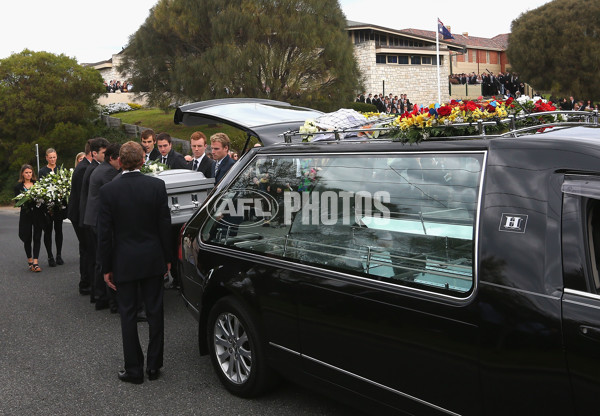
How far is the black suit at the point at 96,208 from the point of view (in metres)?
7.39

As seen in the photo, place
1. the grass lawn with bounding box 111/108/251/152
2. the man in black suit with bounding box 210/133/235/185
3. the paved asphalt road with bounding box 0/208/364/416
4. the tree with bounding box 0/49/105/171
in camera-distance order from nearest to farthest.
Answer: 1. the paved asphalt road with bounding box 0/208/364/416
2. the man in black suit with bounding box 210/133/235/185
3. the grass lawn with bounding box 111/108/251/152
4. the tree with bounding box 0/49/105/171

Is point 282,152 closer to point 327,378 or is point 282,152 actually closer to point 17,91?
point 327,378

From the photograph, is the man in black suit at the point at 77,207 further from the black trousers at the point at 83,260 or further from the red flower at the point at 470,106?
the red flower at the point at 470,106

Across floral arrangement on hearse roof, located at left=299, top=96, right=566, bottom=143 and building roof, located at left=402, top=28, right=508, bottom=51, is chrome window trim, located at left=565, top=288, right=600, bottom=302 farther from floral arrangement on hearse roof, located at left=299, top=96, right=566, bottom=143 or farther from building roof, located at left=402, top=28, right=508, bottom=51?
building roof, located at left=402, top=28, right=508, bottom=51

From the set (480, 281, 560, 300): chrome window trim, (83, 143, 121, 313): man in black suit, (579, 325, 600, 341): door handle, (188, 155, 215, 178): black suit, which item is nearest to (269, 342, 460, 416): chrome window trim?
(480, 281, 560, 300): chrome window trim

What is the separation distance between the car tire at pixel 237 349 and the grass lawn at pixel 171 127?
81.8 feet

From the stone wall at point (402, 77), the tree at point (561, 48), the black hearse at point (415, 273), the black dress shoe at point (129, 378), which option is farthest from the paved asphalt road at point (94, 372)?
the stone wall at point (402, 77)

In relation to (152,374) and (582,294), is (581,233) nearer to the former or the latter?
(582,294)

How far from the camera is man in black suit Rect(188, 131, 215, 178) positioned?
870 cm

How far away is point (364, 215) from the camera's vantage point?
4.02 metres

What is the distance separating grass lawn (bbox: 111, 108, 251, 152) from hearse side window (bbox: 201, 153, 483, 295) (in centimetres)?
2494

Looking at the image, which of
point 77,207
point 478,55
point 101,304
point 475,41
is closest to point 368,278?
point 101,304

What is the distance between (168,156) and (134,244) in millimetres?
4042

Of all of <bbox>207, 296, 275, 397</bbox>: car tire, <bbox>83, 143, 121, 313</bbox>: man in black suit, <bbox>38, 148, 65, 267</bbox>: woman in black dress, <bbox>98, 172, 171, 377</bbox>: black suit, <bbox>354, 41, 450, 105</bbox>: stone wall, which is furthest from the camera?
<bbox>354, 41, 450, 105</bbox>: stone wall
